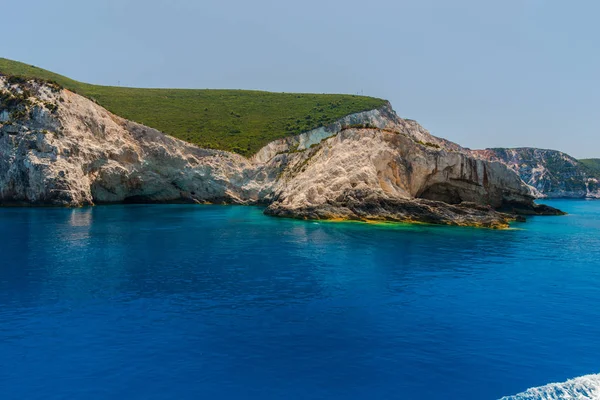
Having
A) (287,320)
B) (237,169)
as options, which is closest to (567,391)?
(287,320)

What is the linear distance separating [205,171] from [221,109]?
155 feet

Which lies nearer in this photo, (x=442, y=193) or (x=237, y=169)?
(x=442, y=193)

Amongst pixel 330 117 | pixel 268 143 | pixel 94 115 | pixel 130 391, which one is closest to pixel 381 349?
pixel 130 391

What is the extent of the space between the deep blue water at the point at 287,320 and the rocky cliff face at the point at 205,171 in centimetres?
2503

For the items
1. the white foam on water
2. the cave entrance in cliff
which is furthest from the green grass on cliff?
the white foam on water

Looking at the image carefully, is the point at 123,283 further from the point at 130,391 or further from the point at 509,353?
the point at 509,353

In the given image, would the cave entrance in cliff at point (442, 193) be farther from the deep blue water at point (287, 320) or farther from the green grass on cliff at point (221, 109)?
the green grass on cliff at point (221, 109)

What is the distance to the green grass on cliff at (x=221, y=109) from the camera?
113m

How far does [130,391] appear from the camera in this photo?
13227 mm

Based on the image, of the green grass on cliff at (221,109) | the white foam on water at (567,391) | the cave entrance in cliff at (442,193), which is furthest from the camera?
the green grass on cliff at (221,109)

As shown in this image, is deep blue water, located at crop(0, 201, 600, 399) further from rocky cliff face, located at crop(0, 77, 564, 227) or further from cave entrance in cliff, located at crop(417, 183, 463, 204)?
cave entrance in cliff, located at crop(417, 183, 463, 204)

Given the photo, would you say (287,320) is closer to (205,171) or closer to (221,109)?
(205,171)

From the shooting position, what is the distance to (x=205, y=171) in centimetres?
9494

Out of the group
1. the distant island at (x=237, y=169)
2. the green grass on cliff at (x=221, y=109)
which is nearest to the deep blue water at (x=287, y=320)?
the distant island at (x=237, y=169)
